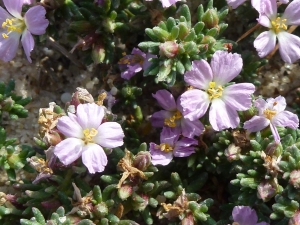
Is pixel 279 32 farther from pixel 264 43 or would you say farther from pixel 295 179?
pixel 295 179

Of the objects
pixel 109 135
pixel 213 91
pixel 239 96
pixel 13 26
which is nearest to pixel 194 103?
pixel 213 91

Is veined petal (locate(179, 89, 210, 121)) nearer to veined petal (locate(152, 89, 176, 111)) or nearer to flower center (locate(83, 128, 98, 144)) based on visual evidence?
veined petal (locate(152, 89, 176, 111))

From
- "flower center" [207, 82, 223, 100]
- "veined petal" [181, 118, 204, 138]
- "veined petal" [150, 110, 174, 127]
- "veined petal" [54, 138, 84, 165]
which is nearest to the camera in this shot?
"veined petal" [54, 138, 84, 165]

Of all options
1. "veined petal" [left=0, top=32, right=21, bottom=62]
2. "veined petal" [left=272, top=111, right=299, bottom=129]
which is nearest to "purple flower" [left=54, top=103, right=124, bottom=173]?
"veined petal" [left=0, top=32, right=21, bottom=62]

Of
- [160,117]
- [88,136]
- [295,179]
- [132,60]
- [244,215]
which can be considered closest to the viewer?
[295,179]

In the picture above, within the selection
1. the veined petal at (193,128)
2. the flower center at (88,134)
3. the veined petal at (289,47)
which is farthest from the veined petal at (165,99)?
the veined petal at (289,47)

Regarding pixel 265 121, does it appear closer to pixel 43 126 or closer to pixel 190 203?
pixel 190 203
